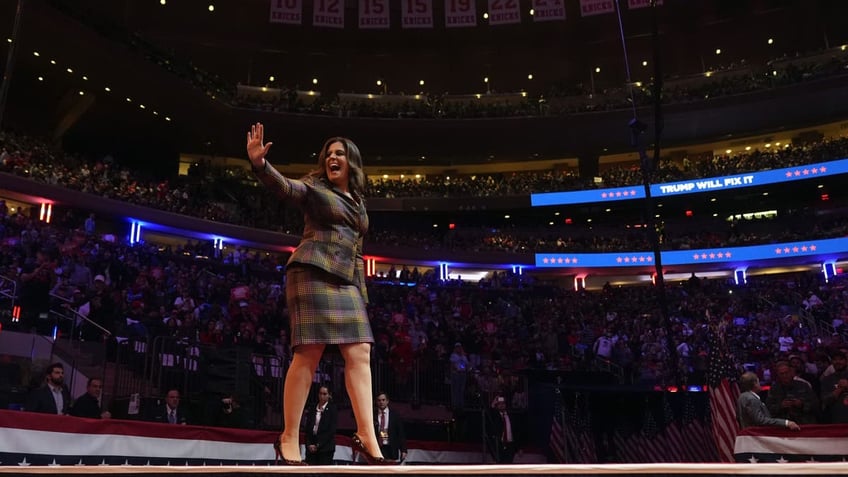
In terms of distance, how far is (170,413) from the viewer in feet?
28.1

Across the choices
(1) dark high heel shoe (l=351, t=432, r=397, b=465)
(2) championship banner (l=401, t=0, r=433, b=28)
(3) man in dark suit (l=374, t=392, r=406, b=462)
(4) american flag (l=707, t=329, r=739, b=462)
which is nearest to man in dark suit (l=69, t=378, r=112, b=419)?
(3) man in dark suit (l=374, t=392, r=406, b=462)

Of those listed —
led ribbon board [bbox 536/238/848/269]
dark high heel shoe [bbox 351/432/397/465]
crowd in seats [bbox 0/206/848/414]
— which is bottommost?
dark high heel shoe [bbox 351/432/397/465]

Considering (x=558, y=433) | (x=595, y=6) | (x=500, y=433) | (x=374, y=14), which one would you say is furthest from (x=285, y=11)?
(x=558, y=433)

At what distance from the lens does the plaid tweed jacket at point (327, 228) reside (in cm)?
332

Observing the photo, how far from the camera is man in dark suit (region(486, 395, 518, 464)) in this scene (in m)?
12.3

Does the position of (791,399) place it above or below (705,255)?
below

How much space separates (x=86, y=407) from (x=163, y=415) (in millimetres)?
1182

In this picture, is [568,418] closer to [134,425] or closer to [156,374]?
[156,374]

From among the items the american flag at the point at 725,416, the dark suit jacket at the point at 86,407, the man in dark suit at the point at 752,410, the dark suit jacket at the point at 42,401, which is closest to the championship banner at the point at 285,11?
the dark suit jacket at the point at 86,407

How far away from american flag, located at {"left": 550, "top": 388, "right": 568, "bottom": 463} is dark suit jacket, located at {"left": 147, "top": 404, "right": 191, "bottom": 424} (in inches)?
239

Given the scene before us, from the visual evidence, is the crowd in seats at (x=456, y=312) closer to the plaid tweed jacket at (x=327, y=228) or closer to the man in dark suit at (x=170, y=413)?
the man in dark suit at (x=170, y=413)

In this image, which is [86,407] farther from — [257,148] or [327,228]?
[257,148]

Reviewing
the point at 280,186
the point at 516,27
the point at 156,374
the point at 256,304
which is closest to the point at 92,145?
the point at 256,304

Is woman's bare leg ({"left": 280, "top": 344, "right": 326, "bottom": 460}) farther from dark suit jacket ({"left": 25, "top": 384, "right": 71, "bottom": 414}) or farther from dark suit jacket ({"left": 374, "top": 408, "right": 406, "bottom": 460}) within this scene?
dark suit jacket ({"left": 374, "top": 408, "right": 406, "bottom": 460})
